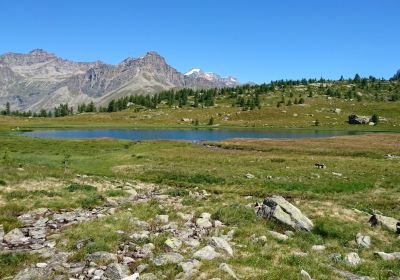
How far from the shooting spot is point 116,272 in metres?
14.4

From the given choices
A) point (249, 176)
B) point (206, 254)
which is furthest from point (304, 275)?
point (249, 176)

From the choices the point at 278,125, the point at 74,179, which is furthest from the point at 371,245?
the point at 278,125

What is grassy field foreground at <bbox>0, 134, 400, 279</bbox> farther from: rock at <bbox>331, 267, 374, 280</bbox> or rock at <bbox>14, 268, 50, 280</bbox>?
rock at <bbox>14, 268, 50, 280</bbox>

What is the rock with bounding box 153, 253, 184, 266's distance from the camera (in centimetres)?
1543

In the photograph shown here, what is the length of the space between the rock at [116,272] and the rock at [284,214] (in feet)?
33.8

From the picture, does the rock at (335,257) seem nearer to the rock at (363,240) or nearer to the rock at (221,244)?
the rock at (363,240)

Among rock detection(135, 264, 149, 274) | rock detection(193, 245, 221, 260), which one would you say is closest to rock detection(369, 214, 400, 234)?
rock detection(193, 245, 221, 260)

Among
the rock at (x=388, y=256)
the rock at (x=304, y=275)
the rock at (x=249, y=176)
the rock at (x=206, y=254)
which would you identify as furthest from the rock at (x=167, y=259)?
the rock at (x=249, y=176)

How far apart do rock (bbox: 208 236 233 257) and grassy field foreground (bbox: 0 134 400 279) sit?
0.42m

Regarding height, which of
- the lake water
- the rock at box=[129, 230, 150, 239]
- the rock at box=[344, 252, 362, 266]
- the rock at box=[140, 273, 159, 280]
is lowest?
the lake water

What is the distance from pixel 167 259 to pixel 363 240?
1092cm

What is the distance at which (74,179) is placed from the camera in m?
37.2

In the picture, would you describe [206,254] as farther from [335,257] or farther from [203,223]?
[335,257]

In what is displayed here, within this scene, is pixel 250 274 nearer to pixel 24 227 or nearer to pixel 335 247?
pixel 335 247
